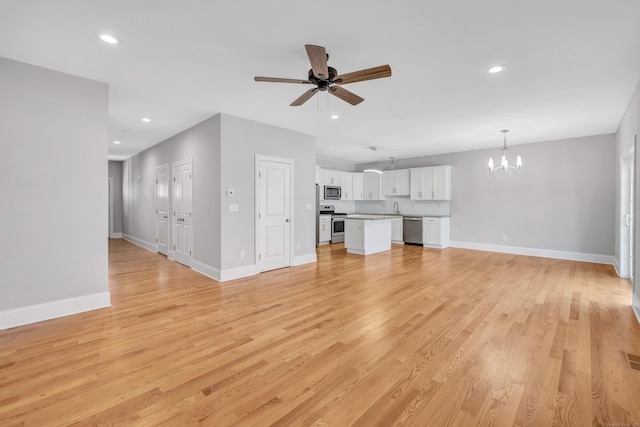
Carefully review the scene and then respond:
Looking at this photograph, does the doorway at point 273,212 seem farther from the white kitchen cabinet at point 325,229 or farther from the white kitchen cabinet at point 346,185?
the white kitchen cabinet at point 346,185

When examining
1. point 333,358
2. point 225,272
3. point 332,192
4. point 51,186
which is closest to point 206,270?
point 225,272

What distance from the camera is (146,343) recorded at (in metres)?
2.57

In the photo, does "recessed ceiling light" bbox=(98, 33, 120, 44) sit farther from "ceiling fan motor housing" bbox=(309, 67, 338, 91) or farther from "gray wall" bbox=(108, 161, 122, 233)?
"gray wall" bbox=(108, 161, 122, 233)

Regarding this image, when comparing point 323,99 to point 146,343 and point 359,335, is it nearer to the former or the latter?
point 359,335

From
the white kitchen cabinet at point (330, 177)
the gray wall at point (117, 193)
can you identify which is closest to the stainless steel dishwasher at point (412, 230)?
the white kitchen cabinet at point (330, 177)

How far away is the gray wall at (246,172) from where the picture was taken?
15.0 feet

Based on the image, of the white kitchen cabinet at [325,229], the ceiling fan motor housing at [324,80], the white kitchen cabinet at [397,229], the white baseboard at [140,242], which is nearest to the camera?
the ceiling fan motor housing at [324,80]

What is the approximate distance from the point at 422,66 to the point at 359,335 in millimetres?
2821

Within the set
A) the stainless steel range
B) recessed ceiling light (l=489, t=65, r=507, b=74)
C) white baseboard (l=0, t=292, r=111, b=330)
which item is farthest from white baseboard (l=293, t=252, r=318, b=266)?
recessed ceiling light (l=489, t=65, r=507, b=74)

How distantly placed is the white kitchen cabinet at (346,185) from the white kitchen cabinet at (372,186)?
0.54 m

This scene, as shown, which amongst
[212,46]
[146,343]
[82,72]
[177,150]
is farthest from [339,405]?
[177,150]

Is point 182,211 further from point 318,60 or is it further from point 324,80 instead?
point 318,60

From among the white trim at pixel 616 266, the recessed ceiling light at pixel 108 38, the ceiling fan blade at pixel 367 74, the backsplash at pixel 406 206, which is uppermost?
the recessed ceiling light at pixel 108 38

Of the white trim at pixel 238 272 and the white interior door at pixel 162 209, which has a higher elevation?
the white interior door at pixel 162 209
